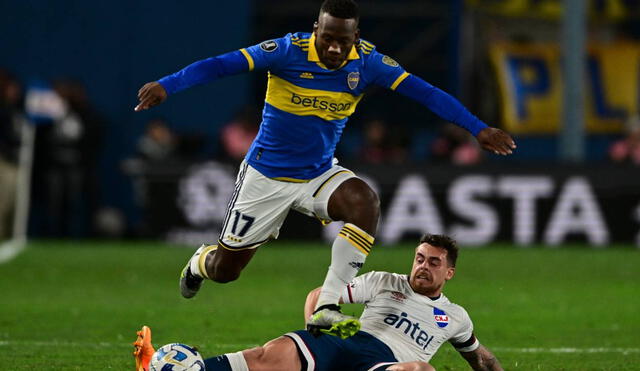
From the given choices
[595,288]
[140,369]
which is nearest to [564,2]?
[595,288]

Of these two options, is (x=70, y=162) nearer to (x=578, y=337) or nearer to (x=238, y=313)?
(x=238, y=313)

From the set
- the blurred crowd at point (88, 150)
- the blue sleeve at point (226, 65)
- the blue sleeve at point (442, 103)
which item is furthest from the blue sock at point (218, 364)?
the blurred crowd at point (88, 150)

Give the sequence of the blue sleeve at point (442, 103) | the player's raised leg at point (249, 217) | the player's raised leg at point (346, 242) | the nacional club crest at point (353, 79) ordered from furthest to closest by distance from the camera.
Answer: the player's raised leg at point (249, 217) → the nacional club crest at point (353, 79) → the blue sleeve at point (442, 103) → the player's raised leg at point (346, 242)

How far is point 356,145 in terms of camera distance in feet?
76.9

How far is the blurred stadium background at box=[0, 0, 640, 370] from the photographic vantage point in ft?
39.0

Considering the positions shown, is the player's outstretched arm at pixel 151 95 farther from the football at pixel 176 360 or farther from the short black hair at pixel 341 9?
the football at pixel 176 360

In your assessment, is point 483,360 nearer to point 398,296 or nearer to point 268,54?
point 398,296

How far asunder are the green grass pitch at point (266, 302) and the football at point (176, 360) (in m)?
1.43

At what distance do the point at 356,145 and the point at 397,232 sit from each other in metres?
4.47

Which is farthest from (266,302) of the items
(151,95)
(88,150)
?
(88,150)

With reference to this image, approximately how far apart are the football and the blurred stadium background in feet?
5.17

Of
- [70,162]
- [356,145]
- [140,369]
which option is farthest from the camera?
[356,145]

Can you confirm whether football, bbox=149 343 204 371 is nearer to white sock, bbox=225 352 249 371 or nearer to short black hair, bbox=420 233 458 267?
white sock, bbox=225 352 249 371

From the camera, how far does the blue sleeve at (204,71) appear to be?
7879mm
